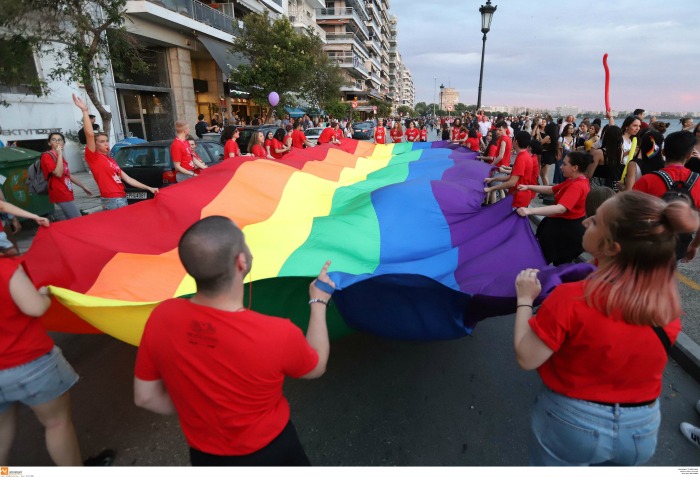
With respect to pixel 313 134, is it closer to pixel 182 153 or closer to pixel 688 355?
pixel 182 153

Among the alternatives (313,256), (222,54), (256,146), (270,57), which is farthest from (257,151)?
(222,54)

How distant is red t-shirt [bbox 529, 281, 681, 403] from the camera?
143 centimetres

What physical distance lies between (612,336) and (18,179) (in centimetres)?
927

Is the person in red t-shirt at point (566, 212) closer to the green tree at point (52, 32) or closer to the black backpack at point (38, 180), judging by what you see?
the black backpack at point (38, 180)

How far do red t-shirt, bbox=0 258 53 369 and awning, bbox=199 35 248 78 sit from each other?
22374mm

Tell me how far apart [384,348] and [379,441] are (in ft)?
3.82

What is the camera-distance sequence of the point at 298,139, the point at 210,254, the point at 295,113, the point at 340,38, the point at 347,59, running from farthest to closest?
the point at 340,38 < the point at 347,59 < the point at 295,113 < the point at 298,139 < the point at 210,254

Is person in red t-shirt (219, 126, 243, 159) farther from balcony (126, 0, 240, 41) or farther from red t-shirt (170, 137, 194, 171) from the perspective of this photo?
balcony (126, 0, 240, 41)

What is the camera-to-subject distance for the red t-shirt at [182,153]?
257 inches

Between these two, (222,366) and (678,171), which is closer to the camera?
(222,366)

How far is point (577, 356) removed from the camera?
1.50 m

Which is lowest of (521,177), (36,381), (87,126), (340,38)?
(36,381)

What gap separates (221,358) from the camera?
1368mm

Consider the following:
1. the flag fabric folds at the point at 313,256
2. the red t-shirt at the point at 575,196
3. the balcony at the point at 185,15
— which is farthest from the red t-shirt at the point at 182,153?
the balcony at the point at 185,15
